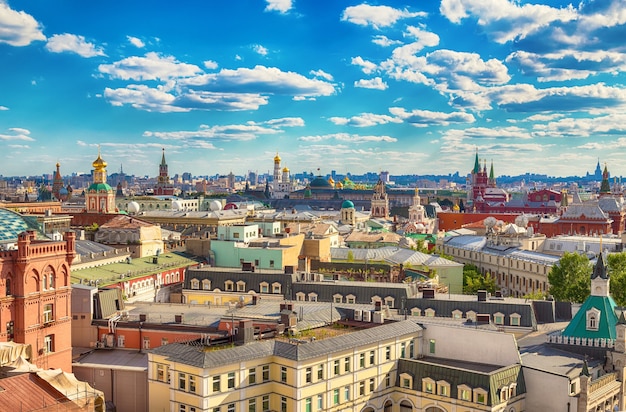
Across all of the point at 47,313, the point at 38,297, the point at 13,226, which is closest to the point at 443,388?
the point at 47,313

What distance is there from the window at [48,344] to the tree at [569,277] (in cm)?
6293

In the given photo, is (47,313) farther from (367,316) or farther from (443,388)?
(443,388)

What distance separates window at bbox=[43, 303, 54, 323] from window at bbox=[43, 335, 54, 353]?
120 centimetres

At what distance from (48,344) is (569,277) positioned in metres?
65.5

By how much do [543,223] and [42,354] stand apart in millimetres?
154076

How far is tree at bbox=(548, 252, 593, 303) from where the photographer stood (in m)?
95.2

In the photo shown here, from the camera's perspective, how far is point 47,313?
185ft

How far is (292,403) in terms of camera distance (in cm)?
5000

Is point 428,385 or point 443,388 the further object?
point 428,385

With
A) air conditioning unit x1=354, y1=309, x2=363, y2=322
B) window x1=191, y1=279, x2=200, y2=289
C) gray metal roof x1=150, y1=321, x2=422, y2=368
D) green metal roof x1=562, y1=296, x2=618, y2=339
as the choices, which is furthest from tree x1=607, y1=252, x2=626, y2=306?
window x1=191, y1=279, x2=200, y2=289

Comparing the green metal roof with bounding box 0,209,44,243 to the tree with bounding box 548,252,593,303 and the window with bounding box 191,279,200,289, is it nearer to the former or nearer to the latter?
the window with bounding box 191,279,200,289

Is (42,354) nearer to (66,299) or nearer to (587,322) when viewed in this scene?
(66,299)

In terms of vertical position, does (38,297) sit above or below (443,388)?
above

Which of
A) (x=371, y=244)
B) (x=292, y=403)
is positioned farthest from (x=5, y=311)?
(x=371, y=244)
